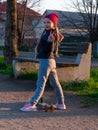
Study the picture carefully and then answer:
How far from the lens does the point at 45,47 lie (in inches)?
294

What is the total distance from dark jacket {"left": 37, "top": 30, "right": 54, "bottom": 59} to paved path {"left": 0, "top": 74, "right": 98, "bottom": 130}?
0.98 m

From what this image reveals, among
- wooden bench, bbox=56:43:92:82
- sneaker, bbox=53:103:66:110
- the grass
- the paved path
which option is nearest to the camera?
the paved path

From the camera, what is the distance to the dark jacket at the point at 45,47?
7457 millimetres

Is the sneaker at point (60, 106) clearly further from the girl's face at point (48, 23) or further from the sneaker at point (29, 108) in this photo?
the girl's face at point (48, 23)

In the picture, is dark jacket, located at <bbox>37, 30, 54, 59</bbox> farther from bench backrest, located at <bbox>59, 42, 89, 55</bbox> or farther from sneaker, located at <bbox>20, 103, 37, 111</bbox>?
bench backrest, located at <bbox>59, 42, 89, 55</bbox>

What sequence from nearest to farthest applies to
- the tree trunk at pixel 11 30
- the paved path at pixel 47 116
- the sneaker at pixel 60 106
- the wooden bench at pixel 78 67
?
the paved path at pixel 47 116
the sneaker at pixel 60 106
the wooden bench at pixel 78 67
the tree trunk at pixel 11 30

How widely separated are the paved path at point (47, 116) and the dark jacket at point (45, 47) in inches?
38.4

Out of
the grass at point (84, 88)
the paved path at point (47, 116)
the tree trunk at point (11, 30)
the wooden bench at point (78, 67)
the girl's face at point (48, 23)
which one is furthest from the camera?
the tree trunk at point (11, 30)

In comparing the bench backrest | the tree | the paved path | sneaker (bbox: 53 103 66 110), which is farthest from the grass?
the tree

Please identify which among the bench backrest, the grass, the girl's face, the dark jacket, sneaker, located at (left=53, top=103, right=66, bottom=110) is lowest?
the grass

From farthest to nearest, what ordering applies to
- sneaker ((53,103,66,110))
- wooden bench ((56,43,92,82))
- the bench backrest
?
the bench backrest → wooden bench ((56,43,92,82)) → sneaker ((53,103,66,110))

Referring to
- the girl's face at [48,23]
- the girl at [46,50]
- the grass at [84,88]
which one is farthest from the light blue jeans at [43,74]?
the grass at [84,88]

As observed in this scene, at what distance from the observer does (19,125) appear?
6.39 m

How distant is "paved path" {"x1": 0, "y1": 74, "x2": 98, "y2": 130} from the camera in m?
6.36
